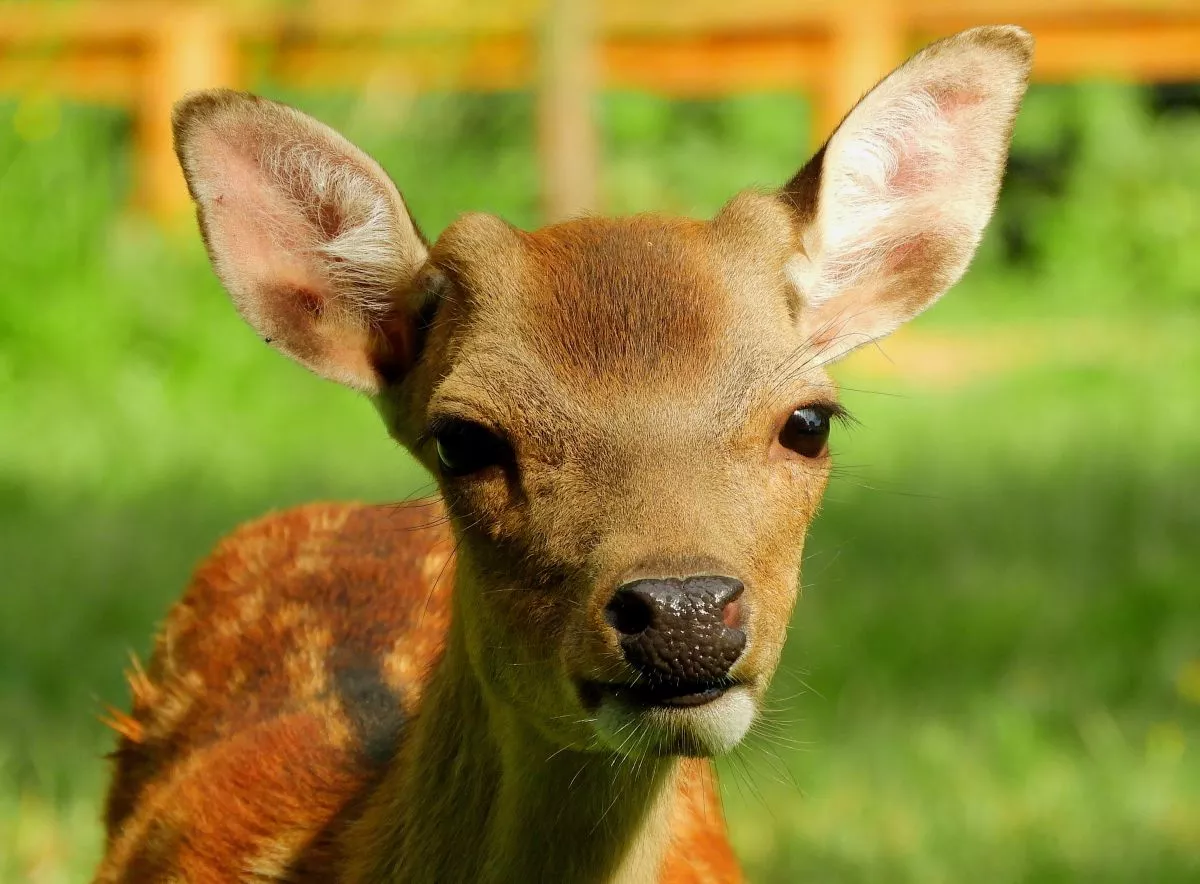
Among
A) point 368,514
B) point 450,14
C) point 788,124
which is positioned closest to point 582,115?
point 450,14

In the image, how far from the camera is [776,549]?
121 inches

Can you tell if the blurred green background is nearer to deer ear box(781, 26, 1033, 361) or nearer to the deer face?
deer ear box(781, 26, 1033, 361)

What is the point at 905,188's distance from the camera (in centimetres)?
368

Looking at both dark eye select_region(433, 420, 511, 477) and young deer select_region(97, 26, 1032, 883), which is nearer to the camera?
young deer select_region(97, 26, 1032, 883)

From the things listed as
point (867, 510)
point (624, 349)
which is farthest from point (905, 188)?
point (867, 510)

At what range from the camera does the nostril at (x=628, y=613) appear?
2.70m

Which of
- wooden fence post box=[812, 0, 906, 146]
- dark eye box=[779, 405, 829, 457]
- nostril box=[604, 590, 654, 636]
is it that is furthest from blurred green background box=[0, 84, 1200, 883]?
wooden fence post box=[812, 0, 906, 146]

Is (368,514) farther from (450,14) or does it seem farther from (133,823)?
(450,14)

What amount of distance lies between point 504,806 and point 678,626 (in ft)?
2.32

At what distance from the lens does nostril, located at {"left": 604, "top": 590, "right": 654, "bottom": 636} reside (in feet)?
8.86

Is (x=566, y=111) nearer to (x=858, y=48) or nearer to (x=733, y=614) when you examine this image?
(x=858, y=48)

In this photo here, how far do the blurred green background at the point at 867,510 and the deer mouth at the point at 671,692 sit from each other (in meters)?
0.66

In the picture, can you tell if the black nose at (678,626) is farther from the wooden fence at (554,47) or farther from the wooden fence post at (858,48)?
the wooden fence post at (858,48)

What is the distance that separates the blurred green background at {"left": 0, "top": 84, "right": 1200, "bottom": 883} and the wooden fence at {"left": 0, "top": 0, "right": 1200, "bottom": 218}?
0.32 m
